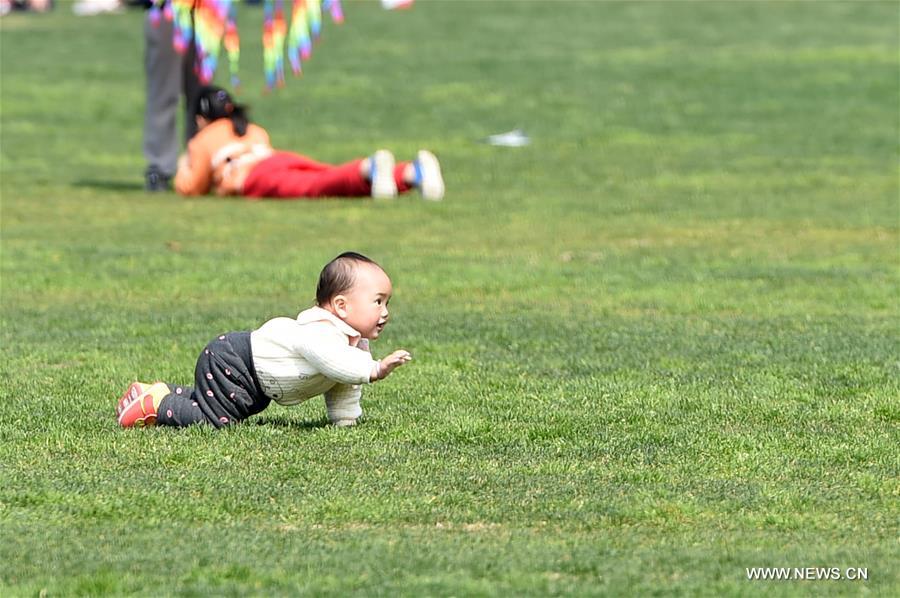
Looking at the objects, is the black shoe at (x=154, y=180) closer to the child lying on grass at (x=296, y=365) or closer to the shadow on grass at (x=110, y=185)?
the shadow on grass at (x=110, y=185)

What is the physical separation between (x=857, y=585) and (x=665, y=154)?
15.2 metres

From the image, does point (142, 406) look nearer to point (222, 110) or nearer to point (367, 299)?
point (367, 299)

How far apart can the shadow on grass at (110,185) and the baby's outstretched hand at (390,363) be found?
1083 cm

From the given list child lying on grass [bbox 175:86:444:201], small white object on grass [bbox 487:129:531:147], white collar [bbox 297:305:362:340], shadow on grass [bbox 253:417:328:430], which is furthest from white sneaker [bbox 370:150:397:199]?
white collar [bbox 297:305:362:340]

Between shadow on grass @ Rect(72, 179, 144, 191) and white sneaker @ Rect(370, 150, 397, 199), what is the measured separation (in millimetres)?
2714

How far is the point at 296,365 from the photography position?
23.3 feet

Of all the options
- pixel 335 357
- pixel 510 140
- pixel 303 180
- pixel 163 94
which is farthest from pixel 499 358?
pixel 510 140

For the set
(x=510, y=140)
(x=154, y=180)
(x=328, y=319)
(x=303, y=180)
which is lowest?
(x=510, y=140)

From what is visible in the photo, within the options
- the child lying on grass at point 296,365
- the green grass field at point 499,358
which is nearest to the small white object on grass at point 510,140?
the green grass field at point 499,358

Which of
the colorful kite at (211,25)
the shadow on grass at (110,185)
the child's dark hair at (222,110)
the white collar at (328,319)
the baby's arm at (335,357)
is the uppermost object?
the colorful kite at (211,25)

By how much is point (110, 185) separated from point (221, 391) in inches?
421

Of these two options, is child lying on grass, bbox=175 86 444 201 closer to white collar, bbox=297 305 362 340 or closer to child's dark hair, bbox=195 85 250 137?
child's dark hair, bbox=195 85 250 137

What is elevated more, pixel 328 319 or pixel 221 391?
pixel 328 319

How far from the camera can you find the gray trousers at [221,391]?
720 cm
